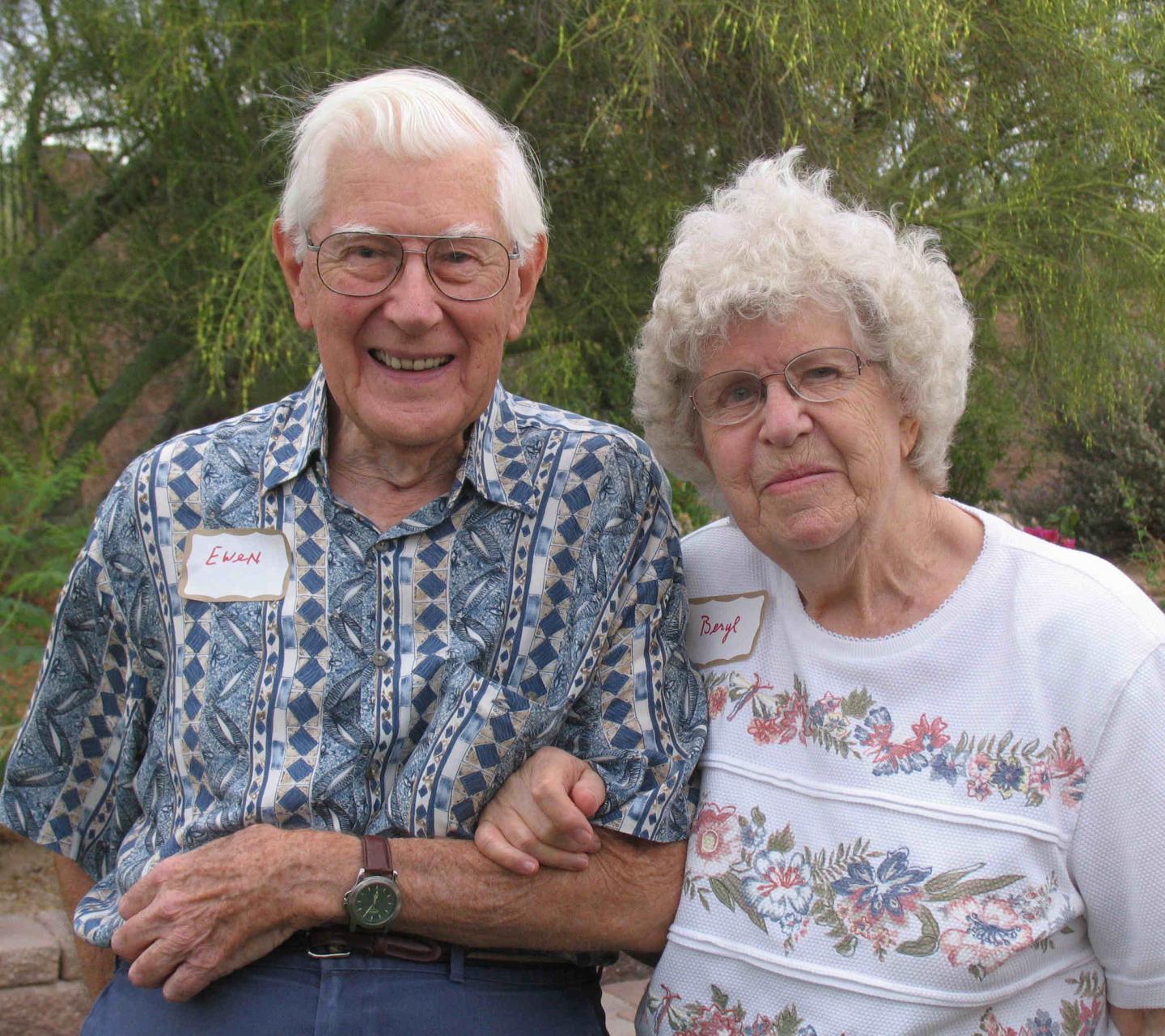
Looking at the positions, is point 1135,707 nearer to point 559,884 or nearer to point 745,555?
point 745,555

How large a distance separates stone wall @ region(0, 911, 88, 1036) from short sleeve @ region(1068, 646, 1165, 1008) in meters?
2.35

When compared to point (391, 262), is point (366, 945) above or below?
below

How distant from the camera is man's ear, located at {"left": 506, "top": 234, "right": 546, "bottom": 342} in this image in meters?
1.92

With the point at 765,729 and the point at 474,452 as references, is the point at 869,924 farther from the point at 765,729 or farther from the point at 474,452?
the point at 474,452

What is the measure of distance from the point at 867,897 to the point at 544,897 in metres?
0.46

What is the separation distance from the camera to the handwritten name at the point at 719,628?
6.40 feet

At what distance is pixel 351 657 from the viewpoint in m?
1.78

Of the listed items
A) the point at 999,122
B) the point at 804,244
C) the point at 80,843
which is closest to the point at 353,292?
the point at 804,244

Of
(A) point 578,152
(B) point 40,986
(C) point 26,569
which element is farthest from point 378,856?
(A) point 578,152

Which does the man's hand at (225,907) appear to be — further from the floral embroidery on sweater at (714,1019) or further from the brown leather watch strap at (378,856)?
the floral embroidery on sweater at (714,1019)

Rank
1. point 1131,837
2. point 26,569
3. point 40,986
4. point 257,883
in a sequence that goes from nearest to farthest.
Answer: point 1131,837, point 257,883, point 40,986, point 26,569

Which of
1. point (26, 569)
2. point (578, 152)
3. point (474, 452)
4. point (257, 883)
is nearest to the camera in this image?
point (257, 883)

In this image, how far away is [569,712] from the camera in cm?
183

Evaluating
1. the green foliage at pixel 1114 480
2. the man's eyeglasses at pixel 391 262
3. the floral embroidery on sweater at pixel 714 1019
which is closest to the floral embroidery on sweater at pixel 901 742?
the floral embroidery on sweater at pixel 714 1019
